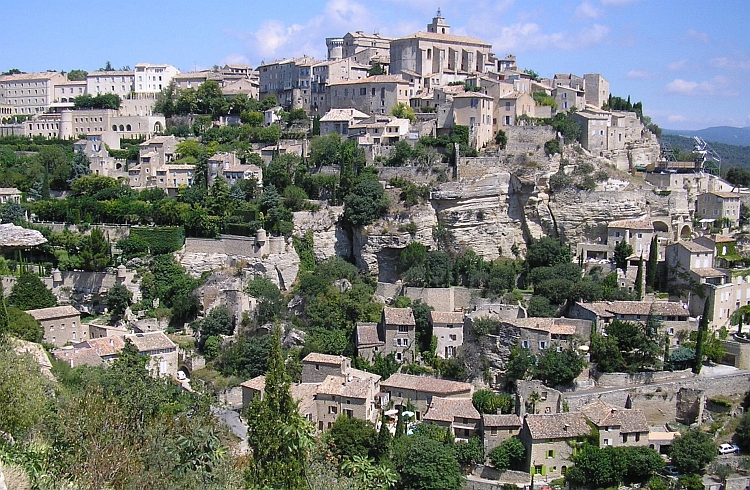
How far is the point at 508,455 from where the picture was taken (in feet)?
→ 88.7

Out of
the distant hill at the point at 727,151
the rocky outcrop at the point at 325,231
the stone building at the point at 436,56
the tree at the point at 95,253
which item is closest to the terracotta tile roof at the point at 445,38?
the stone building at the point at 436,56

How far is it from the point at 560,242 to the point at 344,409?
1433cm

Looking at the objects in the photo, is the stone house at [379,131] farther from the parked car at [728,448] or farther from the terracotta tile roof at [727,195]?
the parked car at [728,448]

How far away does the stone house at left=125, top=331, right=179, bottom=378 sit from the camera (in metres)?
32.6

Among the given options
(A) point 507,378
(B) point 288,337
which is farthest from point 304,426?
(B) point 288,337

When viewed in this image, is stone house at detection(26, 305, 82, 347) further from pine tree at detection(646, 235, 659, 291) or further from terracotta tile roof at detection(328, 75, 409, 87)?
pine tree at detection(646, 235, 659, 291)

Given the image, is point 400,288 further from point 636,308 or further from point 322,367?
point 636,308

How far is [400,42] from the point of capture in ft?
171

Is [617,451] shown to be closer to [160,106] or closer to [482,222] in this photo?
[482,222]

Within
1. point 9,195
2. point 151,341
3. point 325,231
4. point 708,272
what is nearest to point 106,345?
point 151,341

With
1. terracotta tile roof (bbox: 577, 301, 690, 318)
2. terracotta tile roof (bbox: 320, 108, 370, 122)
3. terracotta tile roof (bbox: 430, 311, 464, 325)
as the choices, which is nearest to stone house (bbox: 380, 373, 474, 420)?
terracotta tile roof (bbox: 430, 311, 464, 325)

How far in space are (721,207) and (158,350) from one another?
1102 inches

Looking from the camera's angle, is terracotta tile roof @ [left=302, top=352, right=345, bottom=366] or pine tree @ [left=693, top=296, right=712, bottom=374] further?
terracotta tile roof @ [left=302, top=352, right=345, bottom=366]

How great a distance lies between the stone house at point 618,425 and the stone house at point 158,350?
17126mm
